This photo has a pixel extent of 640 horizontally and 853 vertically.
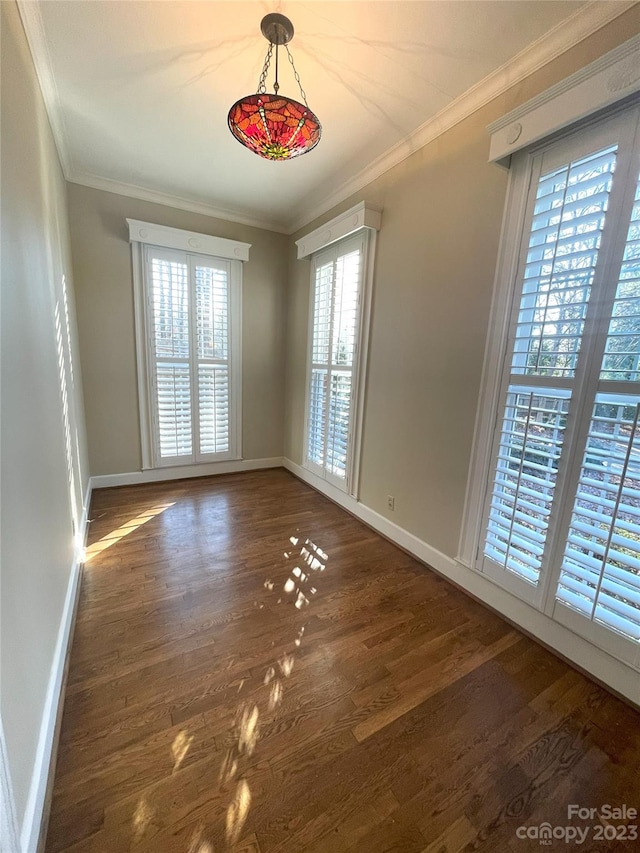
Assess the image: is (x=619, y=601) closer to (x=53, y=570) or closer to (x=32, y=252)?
(x=53, y=570)

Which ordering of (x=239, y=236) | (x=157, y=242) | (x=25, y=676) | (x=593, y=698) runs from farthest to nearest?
(x=239, y=236) < (x=157, y=242) < (x=593, y=698) < (x=25, y=676)

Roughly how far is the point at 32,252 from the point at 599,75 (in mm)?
2427

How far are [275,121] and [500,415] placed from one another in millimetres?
1749

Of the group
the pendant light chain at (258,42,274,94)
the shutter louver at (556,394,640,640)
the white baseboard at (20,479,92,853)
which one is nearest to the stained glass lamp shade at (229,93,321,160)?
the pendant light chain at (258,42,274,94)

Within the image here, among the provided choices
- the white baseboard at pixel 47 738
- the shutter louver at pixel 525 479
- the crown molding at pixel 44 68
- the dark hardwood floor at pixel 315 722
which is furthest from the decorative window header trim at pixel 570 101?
the white baseboard at pixel 47 738

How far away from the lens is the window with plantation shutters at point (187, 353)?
333cm

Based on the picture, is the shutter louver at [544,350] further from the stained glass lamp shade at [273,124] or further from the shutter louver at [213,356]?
the shutter louver at [213,356]

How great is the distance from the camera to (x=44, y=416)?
1427 millimetres

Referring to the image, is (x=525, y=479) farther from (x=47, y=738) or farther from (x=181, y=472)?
(x=181, y=472)

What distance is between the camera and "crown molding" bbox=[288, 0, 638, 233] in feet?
4.53

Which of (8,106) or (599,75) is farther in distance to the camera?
(599,75)

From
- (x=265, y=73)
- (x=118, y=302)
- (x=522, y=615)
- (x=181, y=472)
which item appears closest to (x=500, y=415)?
(x=522, y=615)

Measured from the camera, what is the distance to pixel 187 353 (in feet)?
11.6

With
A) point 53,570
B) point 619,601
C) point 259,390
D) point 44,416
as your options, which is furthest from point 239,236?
point 619,601
